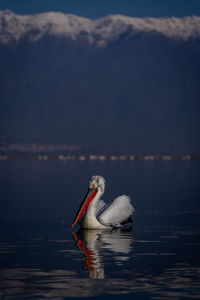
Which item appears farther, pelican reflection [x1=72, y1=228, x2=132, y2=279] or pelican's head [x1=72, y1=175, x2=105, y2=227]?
pelican's head [x1=72, y1=175, x2=105, y2=227]

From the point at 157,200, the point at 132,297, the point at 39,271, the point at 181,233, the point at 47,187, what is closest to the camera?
the point at 132,297

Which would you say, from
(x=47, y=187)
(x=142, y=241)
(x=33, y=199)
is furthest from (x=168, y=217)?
(x=47, y=187)

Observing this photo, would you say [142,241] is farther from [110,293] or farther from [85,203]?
[110,293]

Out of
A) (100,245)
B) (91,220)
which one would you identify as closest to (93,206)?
(91,220)

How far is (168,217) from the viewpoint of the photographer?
24.4 metres

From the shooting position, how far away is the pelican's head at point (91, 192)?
67.5ft

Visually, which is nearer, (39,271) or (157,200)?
(39,271)

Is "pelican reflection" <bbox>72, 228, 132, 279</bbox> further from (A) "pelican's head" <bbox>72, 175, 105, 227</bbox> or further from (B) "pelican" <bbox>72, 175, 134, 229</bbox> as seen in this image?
(A) "pelican's head" <bbox>72, 175, 105, 227</bbox>

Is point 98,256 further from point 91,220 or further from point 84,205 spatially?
point 84,205

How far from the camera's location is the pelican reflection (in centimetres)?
1430

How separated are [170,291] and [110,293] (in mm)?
1031

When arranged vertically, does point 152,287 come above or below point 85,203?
below

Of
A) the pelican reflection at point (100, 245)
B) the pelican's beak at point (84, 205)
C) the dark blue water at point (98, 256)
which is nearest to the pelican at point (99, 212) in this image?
the pelican's beak at point (84, 205)

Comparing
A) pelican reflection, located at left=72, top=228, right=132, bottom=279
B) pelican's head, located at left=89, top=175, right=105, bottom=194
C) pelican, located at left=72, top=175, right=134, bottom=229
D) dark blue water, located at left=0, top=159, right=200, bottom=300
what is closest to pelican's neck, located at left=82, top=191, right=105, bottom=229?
pelican, located at left=72, top=175, right=134, bottom=229
